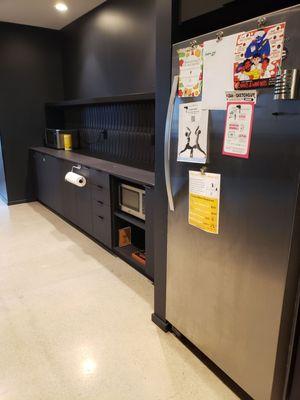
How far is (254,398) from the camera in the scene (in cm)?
145

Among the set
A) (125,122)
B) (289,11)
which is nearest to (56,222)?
(125,122)

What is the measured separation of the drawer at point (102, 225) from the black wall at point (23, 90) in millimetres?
2158

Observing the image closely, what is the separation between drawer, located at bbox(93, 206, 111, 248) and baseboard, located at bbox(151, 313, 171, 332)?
1103mm

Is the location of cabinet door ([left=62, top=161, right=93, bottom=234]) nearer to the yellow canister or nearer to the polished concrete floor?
the polished concrete floor

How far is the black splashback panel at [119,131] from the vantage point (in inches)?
127

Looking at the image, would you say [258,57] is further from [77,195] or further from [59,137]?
[59,137]

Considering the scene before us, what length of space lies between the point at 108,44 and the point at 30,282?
2740mm

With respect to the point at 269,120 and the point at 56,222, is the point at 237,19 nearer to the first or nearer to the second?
the point at 269,120

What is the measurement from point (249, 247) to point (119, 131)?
2.67m

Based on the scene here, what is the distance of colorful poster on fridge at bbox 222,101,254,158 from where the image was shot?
125 centimetres

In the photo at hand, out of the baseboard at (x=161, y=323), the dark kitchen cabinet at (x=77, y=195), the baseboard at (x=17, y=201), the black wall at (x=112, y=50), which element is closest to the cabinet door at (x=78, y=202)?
the dark kitchen cabinet at (x=77, y=195)

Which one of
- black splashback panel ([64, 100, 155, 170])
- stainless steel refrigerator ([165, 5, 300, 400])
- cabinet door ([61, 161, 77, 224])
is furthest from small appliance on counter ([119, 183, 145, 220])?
cabinet door ([61, 161, 77, 224])

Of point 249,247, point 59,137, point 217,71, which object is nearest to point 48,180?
point 59,137

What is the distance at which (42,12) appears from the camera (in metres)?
3.78
